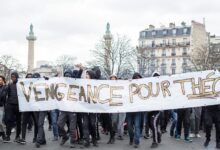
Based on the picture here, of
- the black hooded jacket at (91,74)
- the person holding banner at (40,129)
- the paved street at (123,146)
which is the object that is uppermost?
the black hooded jacket at (91,74)

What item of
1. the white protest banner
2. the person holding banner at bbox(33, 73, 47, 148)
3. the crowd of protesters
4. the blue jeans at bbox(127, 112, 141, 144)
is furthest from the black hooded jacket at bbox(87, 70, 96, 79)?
the person holding banner at bbox(33, 73, 47, 148)

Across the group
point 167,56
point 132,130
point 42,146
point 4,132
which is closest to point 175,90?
point 132,130

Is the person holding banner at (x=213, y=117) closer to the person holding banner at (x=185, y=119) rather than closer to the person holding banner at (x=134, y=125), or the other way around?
the person holding banner at (x=185, y=119)

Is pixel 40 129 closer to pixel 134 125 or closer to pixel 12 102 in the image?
pixel 12 102

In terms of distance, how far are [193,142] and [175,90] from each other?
6.92 ft

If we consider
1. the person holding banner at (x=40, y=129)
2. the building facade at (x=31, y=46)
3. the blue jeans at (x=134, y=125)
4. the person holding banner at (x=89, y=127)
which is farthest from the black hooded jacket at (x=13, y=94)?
the building facade at (x=31, y=46)

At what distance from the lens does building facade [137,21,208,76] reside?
3878 inches

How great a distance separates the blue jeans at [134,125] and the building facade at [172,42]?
285 feet

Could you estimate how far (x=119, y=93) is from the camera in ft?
37.0

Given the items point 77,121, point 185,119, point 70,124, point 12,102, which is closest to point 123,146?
point 77,121

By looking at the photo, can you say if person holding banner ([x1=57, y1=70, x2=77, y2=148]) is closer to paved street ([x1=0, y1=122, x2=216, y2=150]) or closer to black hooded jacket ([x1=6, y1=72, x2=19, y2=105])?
paved street ([x1=0, y1=122, x2=216, y2=150])

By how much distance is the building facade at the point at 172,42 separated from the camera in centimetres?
9850

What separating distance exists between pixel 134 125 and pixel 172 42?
91211mm

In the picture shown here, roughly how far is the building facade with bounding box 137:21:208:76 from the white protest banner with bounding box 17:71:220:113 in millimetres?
87022
